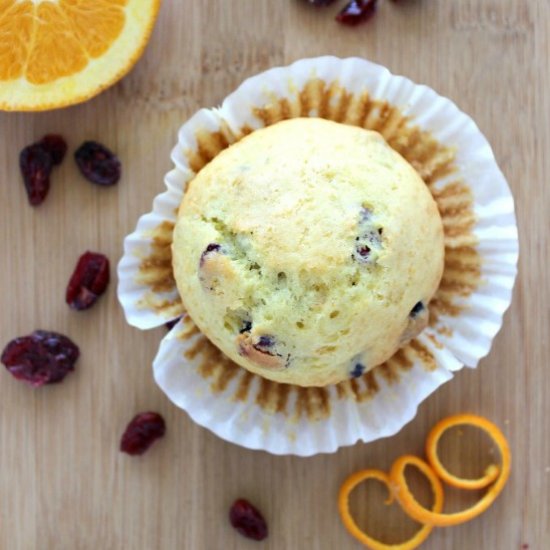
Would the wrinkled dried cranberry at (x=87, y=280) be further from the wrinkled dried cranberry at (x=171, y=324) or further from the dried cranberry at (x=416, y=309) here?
the dried cranberry at (x=416, y=309)

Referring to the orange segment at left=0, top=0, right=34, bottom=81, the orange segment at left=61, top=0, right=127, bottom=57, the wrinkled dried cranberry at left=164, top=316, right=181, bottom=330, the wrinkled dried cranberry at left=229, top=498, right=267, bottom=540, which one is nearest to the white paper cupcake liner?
the wrinkled dried cranberry at left=164, top=316, right=181, bottom=330

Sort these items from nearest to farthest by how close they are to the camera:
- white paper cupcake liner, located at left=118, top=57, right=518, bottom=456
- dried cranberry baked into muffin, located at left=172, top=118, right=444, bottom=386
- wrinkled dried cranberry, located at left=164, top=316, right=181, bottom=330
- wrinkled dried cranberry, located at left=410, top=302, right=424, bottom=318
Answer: dried cranberry baked into muffin, located at left=172, top=118, right=444, bottom=386, wrinkled dried cranberry, located at left=410, top=302, right=424, bottom=318, white paper cupcake liner, located at left=118, top=57, right=518, bottom=456, wrinkled dried cranberry, located at left=164, top=316, right=181, bottom=330

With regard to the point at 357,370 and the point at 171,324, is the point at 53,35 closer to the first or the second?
the point at 171,324

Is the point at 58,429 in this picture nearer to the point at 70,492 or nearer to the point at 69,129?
the point at 70,492

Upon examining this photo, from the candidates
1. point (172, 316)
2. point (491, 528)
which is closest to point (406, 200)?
point (172, 316)

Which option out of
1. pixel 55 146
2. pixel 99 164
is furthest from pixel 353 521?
pixel 55 146

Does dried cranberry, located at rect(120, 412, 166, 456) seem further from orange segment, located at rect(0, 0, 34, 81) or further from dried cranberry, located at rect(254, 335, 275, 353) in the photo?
orange segment, located at rect(0, 0, 34, 81)

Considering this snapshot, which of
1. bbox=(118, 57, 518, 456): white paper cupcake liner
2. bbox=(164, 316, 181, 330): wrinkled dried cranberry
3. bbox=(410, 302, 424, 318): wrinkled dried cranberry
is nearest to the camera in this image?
bbox=(410, 302, 424, 318): wrinkled dried cranberry
